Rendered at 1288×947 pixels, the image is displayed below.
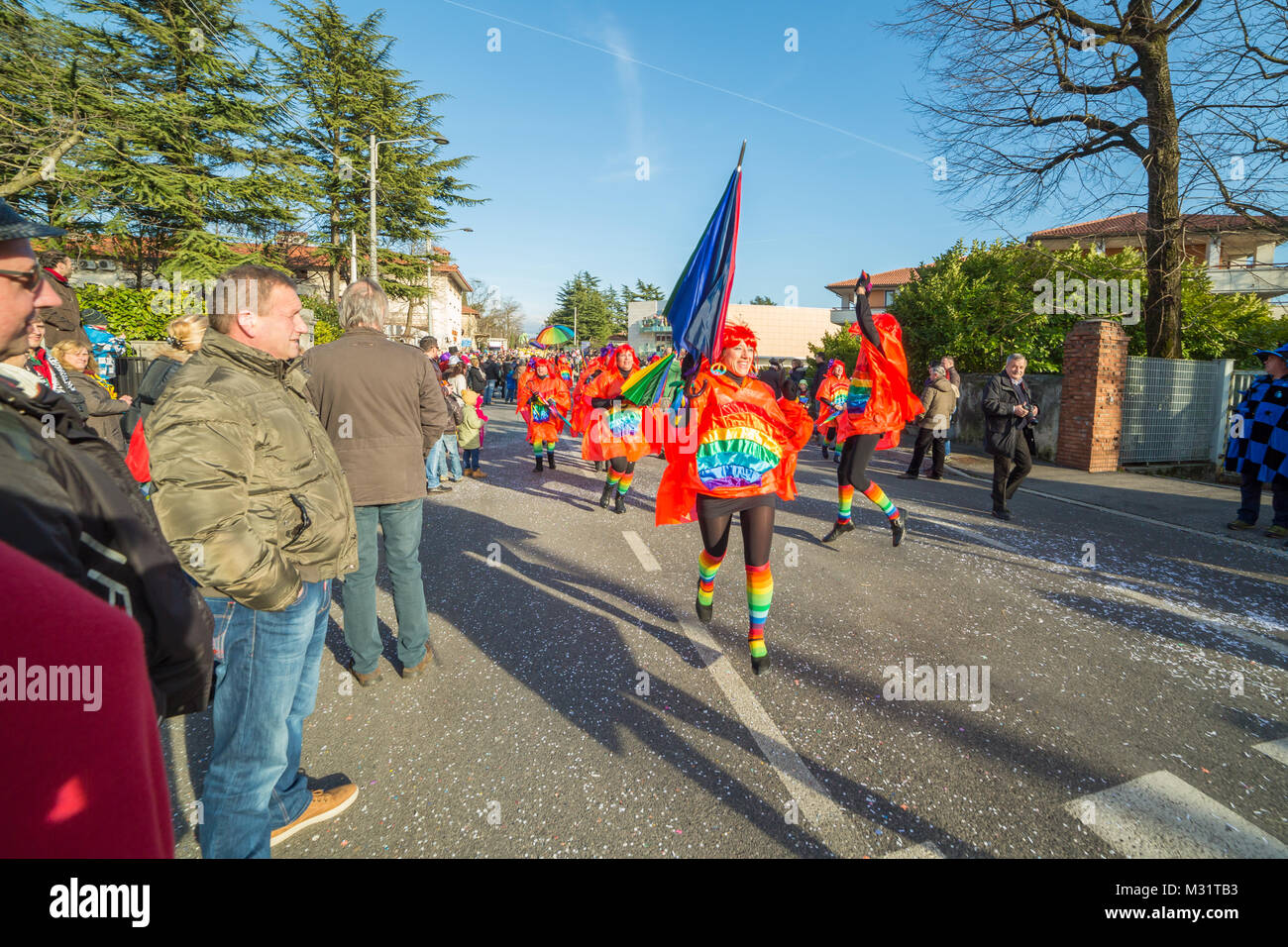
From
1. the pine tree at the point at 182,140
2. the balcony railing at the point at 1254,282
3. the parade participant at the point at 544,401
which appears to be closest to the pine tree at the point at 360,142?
the pine tree at the point at 182,140

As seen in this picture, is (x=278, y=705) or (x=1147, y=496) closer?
(x=278, y=705)

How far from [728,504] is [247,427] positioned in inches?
99.2

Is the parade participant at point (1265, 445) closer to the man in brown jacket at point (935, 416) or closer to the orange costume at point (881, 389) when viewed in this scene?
the man in brown jacket at point (935, 416)

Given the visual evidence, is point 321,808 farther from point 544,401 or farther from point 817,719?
point 544,401

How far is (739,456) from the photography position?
3.55 metres

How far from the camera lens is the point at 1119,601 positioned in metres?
4.74

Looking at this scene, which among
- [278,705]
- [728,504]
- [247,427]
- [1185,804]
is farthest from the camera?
[728,504]

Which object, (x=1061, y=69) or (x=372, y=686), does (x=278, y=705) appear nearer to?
(x=372, y=686)

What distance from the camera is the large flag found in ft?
10.9

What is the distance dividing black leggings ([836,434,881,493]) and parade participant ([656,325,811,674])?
2.71 meters

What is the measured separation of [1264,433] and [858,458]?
16.1ft

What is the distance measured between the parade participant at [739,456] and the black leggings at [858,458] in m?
2.71

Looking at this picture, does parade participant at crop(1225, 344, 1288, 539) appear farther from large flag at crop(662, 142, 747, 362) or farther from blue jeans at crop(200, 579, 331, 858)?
blue jeans at crop(200, 579, 331, 858)
